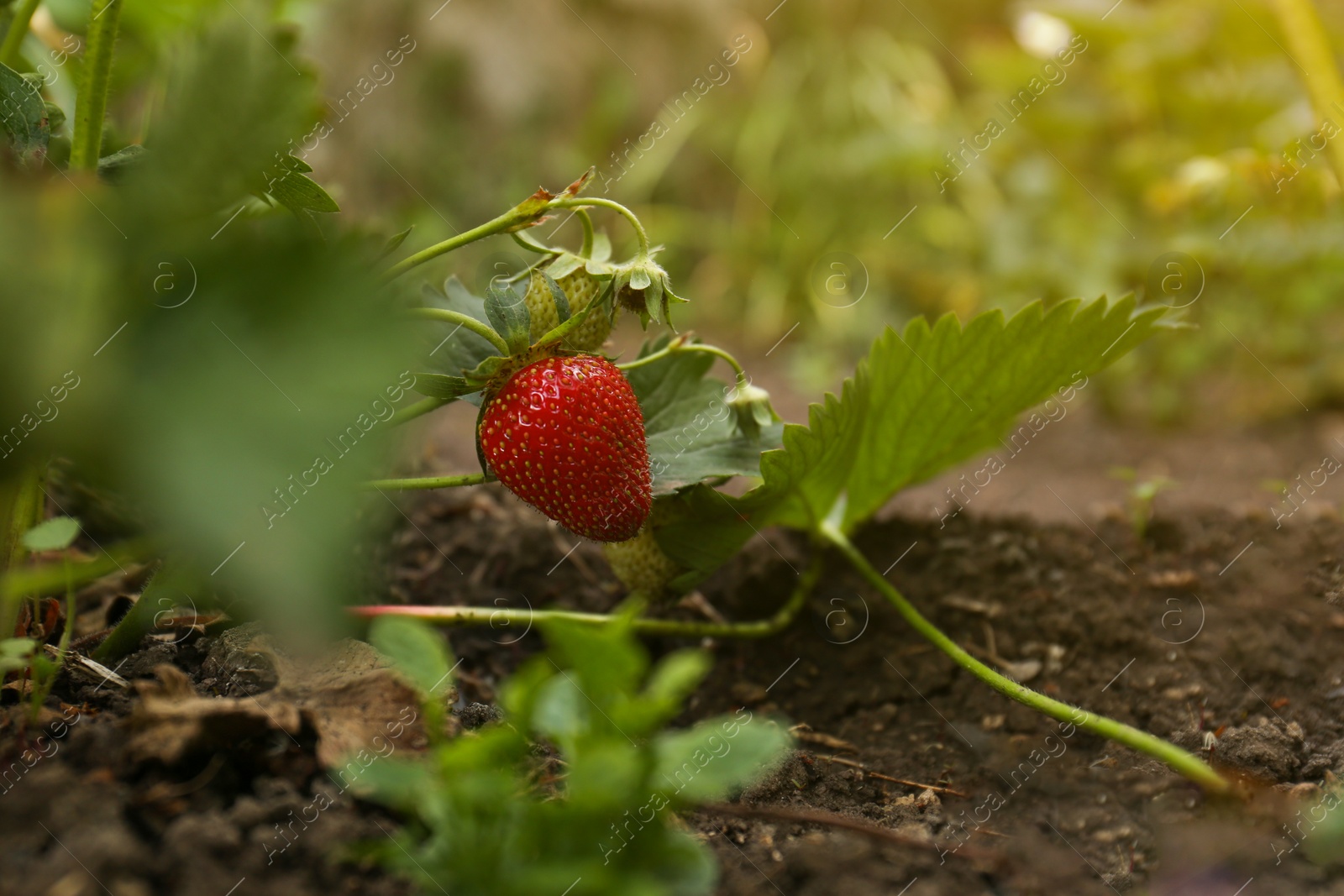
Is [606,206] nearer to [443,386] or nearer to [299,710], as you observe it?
[443,386]

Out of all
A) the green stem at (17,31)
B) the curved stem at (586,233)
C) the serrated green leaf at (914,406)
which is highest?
the green stem at (17,31)

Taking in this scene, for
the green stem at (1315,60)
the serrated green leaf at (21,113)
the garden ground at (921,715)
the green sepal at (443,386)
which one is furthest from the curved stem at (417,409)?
the green stem at (1315,60)

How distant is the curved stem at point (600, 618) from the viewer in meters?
0.84

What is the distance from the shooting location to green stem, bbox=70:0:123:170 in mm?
668

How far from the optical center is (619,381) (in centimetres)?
77

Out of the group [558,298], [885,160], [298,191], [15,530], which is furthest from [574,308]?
[885,160]

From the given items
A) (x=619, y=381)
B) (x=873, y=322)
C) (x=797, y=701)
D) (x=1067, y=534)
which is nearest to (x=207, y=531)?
(x=619, y=381)

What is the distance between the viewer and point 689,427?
0.89 m

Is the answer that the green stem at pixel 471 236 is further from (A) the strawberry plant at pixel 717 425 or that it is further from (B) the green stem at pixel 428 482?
(B) the green stem at pixel 428 482

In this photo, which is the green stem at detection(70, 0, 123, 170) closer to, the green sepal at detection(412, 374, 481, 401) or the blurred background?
the green sepal at detection(412, 374, 481, 401)

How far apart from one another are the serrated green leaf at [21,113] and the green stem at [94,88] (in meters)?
0.05

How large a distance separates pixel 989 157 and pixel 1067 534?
6.00ft

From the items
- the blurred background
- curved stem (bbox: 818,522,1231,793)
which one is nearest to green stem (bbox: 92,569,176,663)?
curved stem (bbox: 818,522,1231,793)

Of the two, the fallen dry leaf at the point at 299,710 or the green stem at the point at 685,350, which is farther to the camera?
the green stem at the point at 685,350
